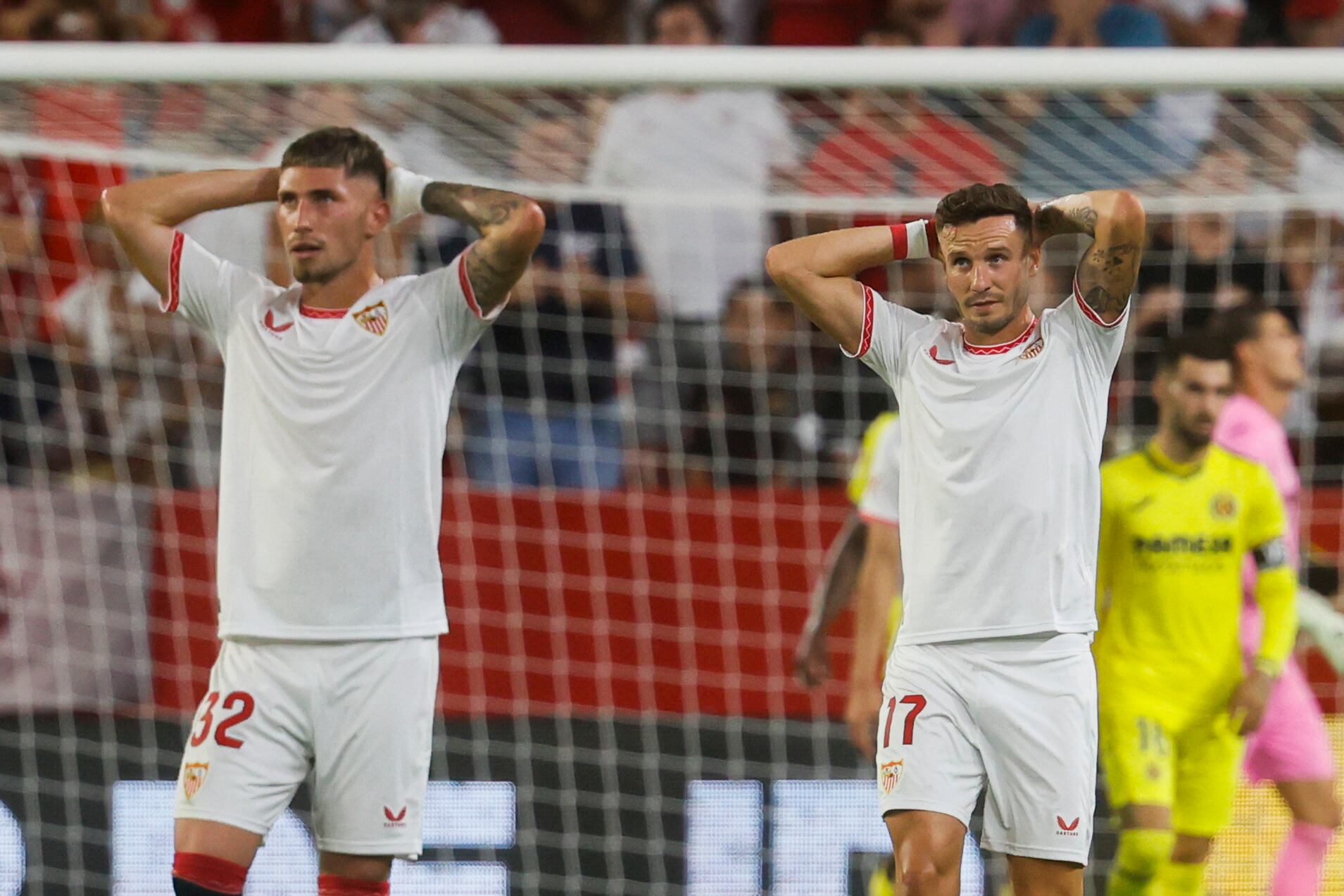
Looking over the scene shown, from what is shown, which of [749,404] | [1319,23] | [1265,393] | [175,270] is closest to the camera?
[175,270]

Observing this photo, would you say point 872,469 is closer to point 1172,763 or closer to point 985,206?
point 1172,763

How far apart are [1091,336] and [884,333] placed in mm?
469

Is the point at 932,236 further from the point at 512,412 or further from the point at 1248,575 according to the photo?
the point at 512,412

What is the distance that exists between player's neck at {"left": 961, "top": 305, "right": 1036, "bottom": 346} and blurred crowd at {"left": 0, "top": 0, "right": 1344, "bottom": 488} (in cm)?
236

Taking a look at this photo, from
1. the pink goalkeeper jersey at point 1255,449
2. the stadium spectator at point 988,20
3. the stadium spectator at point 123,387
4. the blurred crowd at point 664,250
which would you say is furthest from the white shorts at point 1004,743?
the stadium spectator at point 988,20

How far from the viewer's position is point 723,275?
7.73 m

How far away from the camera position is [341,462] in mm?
4262

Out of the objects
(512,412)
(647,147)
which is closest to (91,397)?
(512,412)

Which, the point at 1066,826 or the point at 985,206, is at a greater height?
the point at 985,206

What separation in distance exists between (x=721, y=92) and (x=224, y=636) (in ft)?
13.7

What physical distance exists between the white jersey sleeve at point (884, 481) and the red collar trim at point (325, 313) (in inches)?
79.2

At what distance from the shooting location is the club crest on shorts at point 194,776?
13.7ft

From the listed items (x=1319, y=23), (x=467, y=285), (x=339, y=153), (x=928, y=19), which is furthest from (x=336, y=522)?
(x=1319, y=23)

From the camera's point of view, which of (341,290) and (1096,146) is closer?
(341,290)
